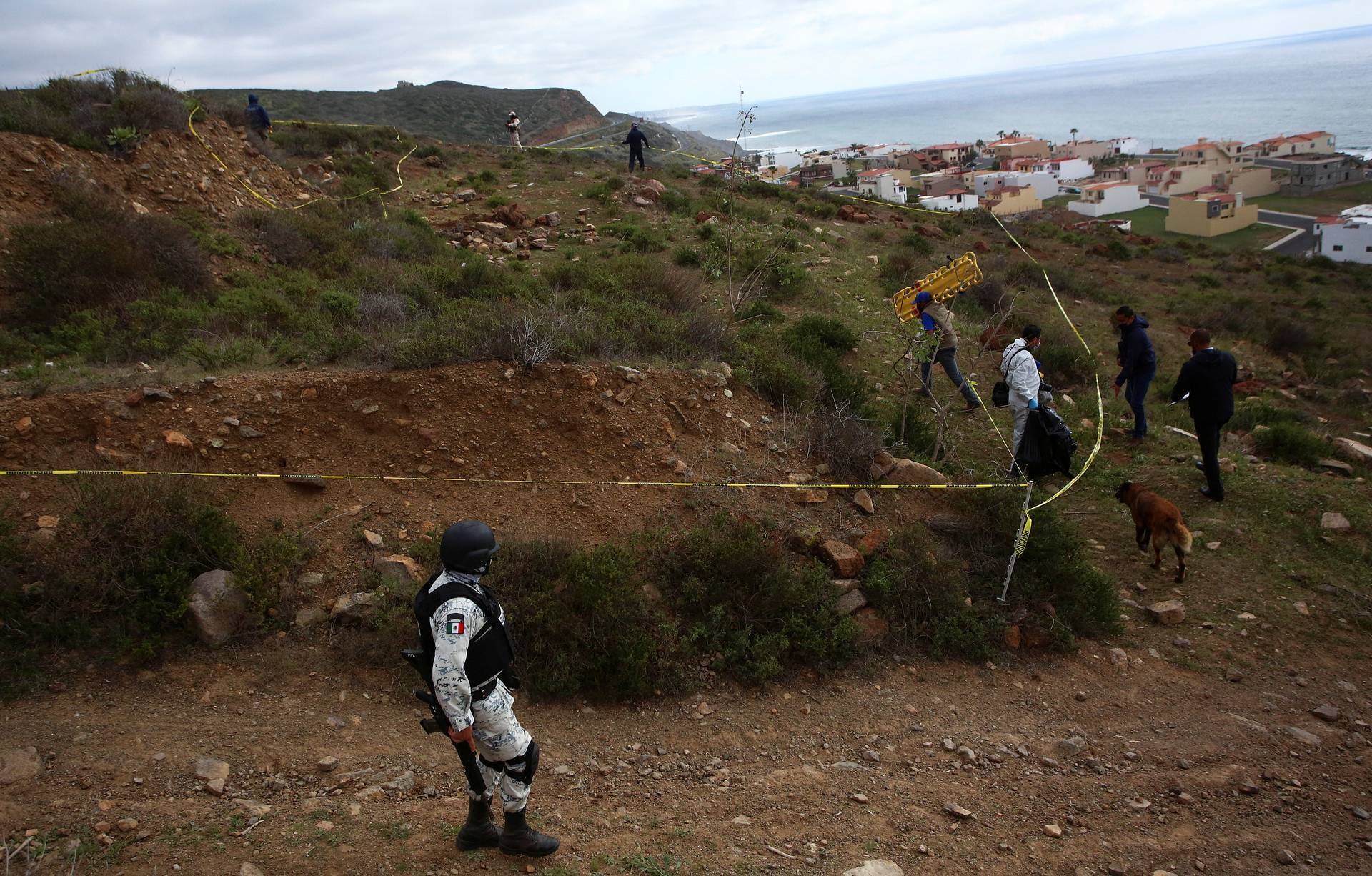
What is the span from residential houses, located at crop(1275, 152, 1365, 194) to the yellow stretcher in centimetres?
6980

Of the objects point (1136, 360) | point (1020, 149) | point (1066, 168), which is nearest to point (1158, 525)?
point (1136, 360)

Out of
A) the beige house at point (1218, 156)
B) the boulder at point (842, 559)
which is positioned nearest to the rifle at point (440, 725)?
the boulder at point (842, 559)

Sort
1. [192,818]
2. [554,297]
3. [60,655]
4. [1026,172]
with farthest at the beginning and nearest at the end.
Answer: [1026,172]
[554,297]
[60,655]
[192,818]

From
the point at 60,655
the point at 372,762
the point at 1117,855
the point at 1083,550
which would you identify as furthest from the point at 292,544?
the point at 1083,550

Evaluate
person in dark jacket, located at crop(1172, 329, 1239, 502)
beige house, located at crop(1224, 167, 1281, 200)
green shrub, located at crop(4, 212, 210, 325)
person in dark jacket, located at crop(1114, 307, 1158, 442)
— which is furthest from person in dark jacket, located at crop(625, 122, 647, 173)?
beige house, located at crop(1224, 167, 1281, 200)

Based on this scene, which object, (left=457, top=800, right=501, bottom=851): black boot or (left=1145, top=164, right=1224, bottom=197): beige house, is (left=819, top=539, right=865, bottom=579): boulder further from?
(left=1145, top=164, right=1224, bottom=197): beige house

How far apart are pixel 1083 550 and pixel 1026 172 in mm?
68717

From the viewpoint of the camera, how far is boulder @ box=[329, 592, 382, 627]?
4898 mm

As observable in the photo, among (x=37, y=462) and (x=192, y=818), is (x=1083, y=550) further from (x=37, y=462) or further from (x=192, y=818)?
(x=37, y=462)

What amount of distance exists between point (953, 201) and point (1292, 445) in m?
48.4

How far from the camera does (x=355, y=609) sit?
491cm

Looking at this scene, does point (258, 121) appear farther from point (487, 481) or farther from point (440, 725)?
point (440, 725)

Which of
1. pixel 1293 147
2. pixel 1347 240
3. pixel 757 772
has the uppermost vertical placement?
pixel 1293 147

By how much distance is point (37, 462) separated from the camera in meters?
5.54
